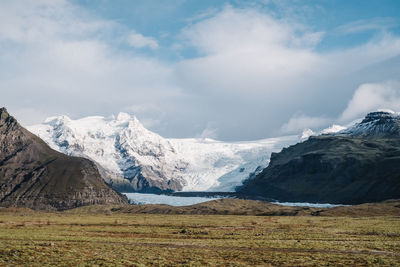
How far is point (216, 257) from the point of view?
163 feet

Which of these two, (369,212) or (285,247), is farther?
(369,212)

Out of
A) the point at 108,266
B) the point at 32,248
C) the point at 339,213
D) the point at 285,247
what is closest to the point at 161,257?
the point at 108,266

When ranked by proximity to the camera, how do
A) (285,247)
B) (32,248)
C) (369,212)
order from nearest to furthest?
1. (32,248)
2. (285,247)
3. (369,212)

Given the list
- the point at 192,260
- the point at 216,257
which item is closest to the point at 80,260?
the point at 192,260

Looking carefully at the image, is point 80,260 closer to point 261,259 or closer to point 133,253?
point 133,253

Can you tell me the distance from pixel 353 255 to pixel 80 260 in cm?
3271

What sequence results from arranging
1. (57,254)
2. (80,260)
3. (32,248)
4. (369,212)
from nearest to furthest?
(80,260)
(57,254)
(32,248)
(369,212)

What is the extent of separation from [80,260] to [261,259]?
2015 centimetres

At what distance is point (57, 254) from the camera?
47031 mm

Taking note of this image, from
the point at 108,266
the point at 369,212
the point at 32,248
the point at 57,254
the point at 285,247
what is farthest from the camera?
the point at 369,212

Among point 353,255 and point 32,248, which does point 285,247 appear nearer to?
point 353,255

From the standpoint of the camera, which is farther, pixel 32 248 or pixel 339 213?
pixel 339 213

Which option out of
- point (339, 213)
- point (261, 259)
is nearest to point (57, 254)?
point (261, 259)

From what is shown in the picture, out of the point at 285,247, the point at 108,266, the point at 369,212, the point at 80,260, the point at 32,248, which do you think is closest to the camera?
the point at 108,266
